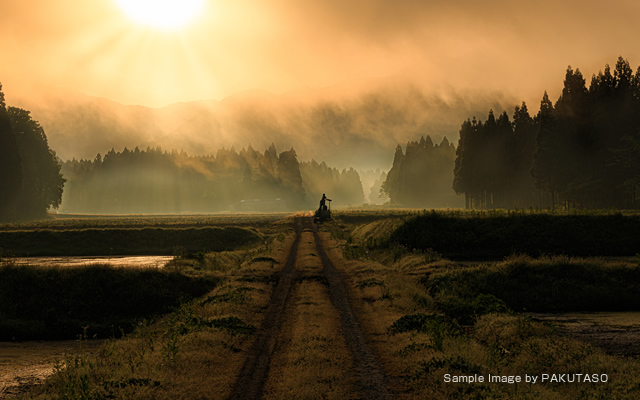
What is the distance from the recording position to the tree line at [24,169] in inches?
3688

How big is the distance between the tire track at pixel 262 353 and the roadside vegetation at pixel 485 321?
135 inches

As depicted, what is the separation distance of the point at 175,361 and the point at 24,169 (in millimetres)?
112293

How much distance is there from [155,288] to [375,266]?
1453 cm

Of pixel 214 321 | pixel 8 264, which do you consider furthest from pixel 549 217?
pixel 8 264

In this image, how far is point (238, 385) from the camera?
40.9ft

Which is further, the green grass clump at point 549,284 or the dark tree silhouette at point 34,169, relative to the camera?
the dark tree silhouette at point 34,169

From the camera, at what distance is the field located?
12.5 meters

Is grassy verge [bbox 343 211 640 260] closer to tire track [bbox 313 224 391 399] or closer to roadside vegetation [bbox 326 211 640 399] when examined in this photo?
roadside vegetation [bbox 326 211 640 399]

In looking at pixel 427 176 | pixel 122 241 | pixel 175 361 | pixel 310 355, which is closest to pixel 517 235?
pixel 310 355

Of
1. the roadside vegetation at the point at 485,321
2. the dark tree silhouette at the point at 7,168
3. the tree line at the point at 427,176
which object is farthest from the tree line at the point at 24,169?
the tree line at the point at 427,176

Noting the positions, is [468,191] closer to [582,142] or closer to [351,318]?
[582,142]

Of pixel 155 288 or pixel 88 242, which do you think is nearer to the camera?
pixel 155 288

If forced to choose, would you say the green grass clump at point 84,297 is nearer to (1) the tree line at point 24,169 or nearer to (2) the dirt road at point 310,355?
(2) the dirt road at point 310,355

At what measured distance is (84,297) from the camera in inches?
1157
